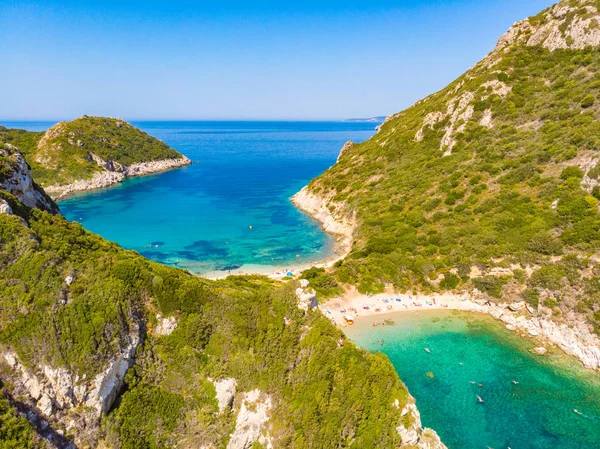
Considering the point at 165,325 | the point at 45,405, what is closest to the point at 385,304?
the point at 165,325

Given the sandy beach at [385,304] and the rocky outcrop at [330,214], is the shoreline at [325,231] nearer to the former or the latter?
the rocky outcrop at [330,214]

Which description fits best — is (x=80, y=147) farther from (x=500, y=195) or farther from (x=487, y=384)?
(x=487, y=384)

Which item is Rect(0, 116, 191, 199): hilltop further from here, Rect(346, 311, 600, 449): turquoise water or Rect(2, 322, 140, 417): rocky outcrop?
Rect(346, 311, 600, 449): turquoise water

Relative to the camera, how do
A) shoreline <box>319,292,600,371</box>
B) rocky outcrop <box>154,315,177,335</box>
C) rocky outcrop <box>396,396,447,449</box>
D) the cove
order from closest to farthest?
rocky outcrop <box>396,396,447,449</box> < rocky outcrop <box>154,315,177,335</box> < shoreline <box>319,292,600,371</box> < the cove

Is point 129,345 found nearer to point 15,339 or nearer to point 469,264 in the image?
point 15,339

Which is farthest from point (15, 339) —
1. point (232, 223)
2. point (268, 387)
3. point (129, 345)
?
point (232, 223)

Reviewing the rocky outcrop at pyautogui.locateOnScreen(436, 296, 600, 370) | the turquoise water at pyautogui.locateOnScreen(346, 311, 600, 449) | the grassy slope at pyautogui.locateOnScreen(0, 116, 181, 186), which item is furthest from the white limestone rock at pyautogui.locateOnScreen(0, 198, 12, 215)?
the grassy slope at pyautogui.locateOnScreen(0, 116, 181, 186)

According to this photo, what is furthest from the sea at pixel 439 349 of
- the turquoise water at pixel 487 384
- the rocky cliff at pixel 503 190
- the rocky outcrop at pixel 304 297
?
the rocky outcrop at pixel 304 297
